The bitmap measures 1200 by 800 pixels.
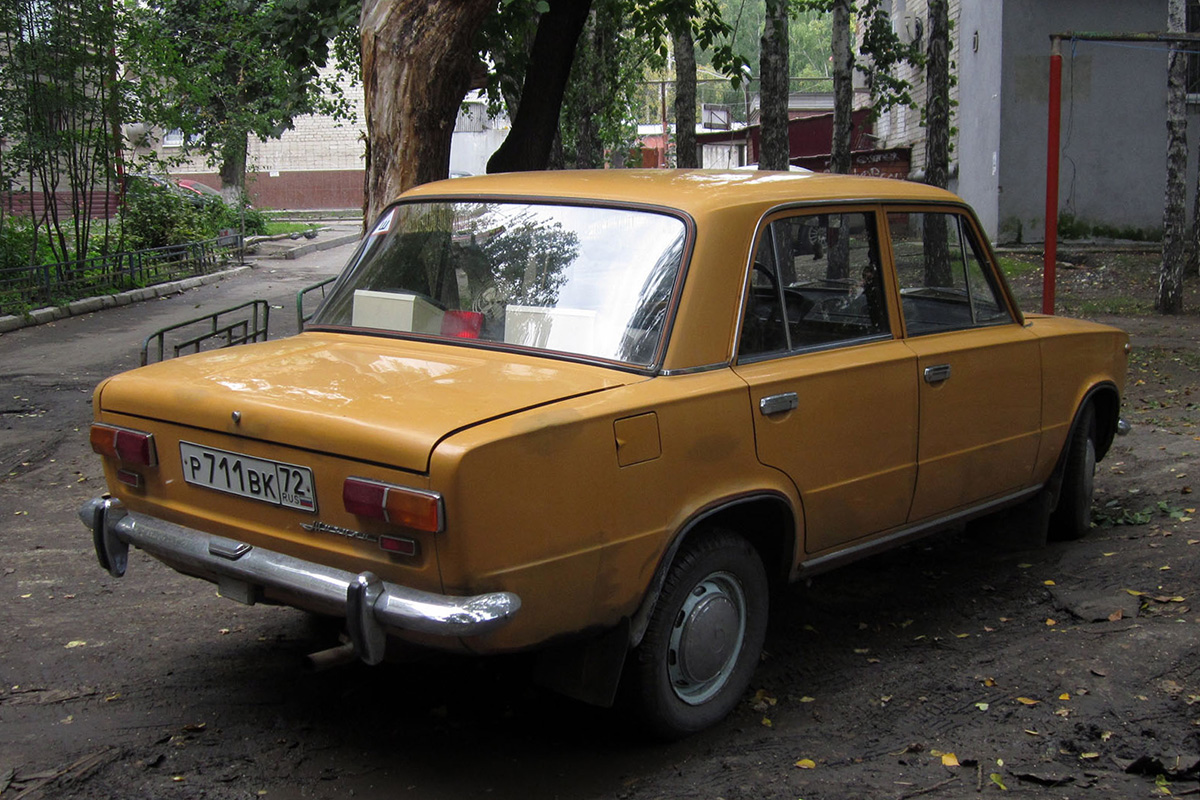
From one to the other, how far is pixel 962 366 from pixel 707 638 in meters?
1.68

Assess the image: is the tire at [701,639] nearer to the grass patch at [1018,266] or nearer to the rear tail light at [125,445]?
the rear tail light at [125,445]

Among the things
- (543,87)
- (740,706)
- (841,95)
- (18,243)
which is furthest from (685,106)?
(740,706)

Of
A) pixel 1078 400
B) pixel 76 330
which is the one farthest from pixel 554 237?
pixel 76 330

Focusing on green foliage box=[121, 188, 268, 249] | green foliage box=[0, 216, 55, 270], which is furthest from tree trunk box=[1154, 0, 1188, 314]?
green foliage box=[121, 188, 268, 249]

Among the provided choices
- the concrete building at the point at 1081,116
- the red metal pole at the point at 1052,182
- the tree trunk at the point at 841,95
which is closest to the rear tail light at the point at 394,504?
the red metal pole at the point at 1052,182

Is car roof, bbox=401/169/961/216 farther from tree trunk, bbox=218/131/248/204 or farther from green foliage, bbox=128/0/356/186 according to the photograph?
tree trunk, bbox=218/131/248/204

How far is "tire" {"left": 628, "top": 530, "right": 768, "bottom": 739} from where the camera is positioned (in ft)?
11.5

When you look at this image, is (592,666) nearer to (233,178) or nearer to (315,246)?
(315,246)

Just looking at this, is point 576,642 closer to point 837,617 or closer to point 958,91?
point 837,617

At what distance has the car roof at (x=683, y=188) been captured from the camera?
391cm

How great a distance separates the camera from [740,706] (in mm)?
4016

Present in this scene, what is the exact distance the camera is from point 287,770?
3.48 m

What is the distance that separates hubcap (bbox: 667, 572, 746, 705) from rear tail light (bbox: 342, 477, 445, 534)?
1.01 m

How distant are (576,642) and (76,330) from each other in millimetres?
13095
